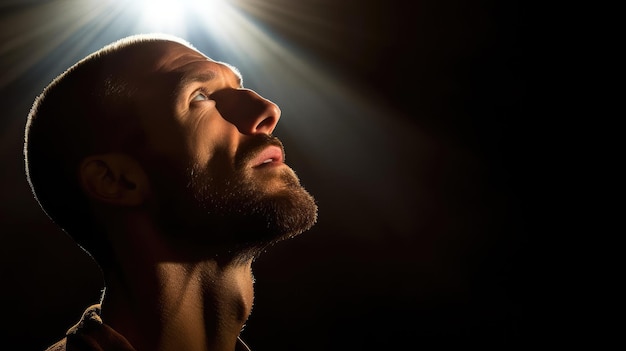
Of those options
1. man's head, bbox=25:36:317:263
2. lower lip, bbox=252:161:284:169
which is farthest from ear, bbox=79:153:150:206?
lower lip, bbox=252:161:284:169

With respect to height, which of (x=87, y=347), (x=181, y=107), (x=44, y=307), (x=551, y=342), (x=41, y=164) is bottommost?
(x=44, y=307)

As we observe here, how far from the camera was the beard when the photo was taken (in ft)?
2.62

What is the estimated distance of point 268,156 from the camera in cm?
85

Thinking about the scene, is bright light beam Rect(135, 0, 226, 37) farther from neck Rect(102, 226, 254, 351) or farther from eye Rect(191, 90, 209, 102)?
neck Rect(102, 226, 254, 351)

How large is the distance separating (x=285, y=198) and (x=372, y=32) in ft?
5.42

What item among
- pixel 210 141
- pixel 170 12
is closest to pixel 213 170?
pixel 210 141

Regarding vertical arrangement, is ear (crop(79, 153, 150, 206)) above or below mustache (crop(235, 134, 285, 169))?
below

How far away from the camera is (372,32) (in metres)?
2.25

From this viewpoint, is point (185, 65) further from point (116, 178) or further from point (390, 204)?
point (390, 204)

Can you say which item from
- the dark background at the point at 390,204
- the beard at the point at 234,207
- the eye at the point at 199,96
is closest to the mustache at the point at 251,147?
the beard at the point at 234,207

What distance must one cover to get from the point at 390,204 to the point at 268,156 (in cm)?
137

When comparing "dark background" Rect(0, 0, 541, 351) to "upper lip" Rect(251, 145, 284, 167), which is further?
"dark background" Rect(0, 0, 541, 351)

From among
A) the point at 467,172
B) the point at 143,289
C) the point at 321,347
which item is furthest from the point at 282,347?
the point at 143,289

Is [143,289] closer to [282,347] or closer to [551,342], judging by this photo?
[282,347]
